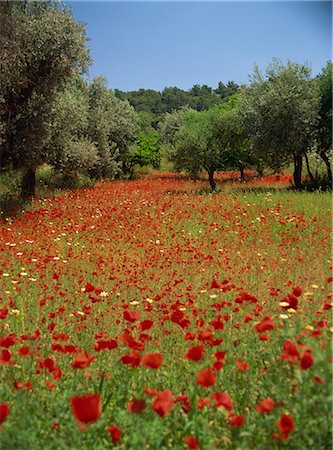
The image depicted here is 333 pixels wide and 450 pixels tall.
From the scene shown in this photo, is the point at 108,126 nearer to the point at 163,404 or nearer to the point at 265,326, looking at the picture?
the point at 265,326

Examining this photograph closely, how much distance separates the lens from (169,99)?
403ft

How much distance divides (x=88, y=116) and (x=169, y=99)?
9955cm

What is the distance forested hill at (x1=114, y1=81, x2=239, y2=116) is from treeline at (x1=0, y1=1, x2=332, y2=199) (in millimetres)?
73577

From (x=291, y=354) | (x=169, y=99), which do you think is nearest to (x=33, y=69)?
(x=291, y=354)

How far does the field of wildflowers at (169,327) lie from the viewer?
2254mm

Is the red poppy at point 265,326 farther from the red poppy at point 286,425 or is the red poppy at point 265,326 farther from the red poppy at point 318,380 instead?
the red poppy at point 286,425

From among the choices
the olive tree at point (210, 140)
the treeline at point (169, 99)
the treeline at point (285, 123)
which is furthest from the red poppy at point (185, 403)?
the treeline at point (169, 99)

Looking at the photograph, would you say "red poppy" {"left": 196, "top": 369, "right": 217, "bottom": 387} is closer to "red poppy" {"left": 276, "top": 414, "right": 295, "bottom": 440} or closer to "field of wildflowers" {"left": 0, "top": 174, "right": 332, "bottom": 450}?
"field of wildflowers" {"left": 0, "top": 174, "right": 332, "bottom": 450}

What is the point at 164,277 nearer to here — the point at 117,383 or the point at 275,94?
the point at 117,383

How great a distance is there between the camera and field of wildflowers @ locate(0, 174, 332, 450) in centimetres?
225

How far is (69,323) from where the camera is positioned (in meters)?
4.94

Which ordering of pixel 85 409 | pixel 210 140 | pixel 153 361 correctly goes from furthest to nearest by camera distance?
pixel 210 140
pixel 153 361
pixel 85 409

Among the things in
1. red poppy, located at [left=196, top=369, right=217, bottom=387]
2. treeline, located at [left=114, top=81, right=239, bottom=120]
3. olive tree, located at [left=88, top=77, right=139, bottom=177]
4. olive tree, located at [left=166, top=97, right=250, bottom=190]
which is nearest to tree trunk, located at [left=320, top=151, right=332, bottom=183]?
olive tree, located at [left=166, top=97, right=250, bottom=190]

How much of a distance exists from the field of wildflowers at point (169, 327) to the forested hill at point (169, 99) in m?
94.2
